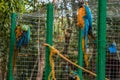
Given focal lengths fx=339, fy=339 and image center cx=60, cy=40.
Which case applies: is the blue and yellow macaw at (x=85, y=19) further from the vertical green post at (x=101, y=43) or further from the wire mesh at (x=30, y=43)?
the wire mesh at (x=30, y=43)

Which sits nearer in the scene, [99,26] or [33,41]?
[99,26]

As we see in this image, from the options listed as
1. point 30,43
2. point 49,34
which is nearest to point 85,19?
point 49,34

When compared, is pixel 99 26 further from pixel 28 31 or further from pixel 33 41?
pixel 33 41

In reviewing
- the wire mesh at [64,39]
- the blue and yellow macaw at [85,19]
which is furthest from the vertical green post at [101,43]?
the wire mesh at [64,39]

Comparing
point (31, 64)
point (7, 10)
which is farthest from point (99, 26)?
point (7, 10)

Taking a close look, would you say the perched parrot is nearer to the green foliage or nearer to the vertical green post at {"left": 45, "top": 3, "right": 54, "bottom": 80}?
Result: the vertical green post at {"left": 45, "top": 3, "right": 54, "bottom": 80}

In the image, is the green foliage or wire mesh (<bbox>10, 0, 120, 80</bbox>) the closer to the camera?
wire mesh (<bbox>10, 0, 120, 80</bbox>)

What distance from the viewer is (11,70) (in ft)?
12.5

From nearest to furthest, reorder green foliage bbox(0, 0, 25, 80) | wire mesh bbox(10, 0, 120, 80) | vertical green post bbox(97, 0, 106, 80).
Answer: vertical green post bbox(97, 0, 106, 80), wire mesh bbox(10, 0, 120, 80), green foliage bbox(0, 0, 25, 80)

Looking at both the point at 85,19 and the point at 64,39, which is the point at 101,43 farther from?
the point at 64,39

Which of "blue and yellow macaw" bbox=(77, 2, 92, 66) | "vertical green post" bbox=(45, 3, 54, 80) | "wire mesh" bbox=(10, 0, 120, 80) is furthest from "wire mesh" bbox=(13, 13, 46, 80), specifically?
"blue and yellow macaw" bbox=(77, 2, 92, 66)

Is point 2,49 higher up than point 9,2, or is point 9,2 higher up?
point 9,2

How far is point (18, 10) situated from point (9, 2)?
17 centimetres

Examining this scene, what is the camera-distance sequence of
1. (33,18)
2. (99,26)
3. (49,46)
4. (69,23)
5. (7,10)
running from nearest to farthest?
(99,26)
(49,46)
(33,18)
(69,23)
(7,10)
